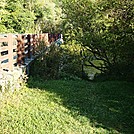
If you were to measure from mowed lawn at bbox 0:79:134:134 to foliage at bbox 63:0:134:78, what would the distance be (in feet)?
12.4

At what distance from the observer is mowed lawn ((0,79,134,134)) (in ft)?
20.0

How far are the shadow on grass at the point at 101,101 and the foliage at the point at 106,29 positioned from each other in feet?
7.52

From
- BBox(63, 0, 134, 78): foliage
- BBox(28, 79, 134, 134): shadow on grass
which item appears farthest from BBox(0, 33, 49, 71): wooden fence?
BBox(63, 0, 134, 78): foliage

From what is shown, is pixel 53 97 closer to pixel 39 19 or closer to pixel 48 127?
pixel 48 127

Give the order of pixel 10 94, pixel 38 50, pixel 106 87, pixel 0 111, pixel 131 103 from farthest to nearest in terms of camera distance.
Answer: pixel 38 50, pixel 106 87, pixel 131 103, pixel 10 94, pixel 0 111

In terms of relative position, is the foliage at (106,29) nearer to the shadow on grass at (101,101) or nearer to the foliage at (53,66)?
the foliage at (53,66)

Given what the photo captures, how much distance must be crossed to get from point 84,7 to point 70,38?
224cm

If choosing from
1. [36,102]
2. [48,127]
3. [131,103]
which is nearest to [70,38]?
[131,103]

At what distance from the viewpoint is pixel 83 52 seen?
657 inches

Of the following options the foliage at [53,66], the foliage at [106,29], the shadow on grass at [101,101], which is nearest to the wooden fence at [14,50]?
the foliage at [53,66]

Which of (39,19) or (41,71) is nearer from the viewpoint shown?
(41,71)

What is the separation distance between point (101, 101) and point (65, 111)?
2.14m

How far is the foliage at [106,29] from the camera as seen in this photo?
13.4 meters

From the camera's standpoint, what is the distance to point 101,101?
361 inches
